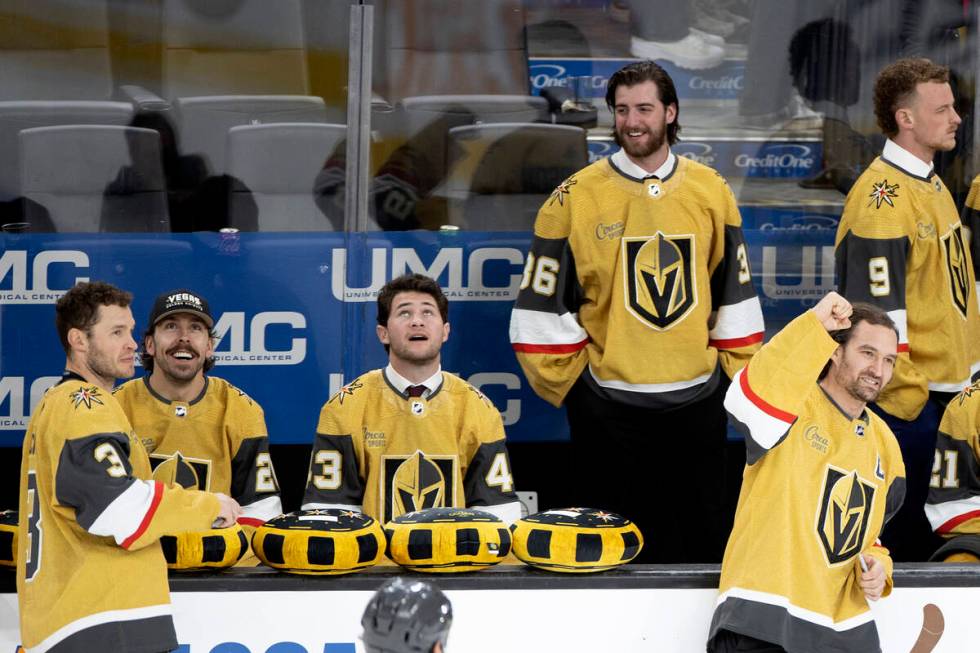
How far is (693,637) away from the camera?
3.74 metres

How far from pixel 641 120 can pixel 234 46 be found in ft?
4.20

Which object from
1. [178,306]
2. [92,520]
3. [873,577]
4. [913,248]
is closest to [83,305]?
[92,520]

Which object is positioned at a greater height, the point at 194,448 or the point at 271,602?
the point at 194,448

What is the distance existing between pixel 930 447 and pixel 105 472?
263cm

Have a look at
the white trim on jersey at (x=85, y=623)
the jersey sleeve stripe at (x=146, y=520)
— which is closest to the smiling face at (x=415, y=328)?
the jersey sleeve stripe at (x=146, y=520)

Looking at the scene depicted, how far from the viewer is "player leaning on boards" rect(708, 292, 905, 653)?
3473 mm

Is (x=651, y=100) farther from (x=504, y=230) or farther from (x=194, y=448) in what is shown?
(x=194, y=448)

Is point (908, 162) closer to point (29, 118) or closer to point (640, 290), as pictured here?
point (640, 290)

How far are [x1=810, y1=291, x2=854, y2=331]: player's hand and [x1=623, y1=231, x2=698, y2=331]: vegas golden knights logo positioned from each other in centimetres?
97

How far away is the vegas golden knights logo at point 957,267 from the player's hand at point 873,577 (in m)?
1.31

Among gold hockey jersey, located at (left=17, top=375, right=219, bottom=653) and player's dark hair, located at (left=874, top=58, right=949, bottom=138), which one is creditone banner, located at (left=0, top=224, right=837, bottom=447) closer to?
player's dark hair, located at (left=874, top=58, right=949, bottom=138)

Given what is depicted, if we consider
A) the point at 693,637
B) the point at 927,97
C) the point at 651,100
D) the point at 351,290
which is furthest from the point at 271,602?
the point at 927,97

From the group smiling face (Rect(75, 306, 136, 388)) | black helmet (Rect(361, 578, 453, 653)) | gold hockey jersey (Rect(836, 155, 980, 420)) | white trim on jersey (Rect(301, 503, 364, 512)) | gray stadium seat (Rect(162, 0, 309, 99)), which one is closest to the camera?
black helmet (Rect(361, 578, 453, 653))

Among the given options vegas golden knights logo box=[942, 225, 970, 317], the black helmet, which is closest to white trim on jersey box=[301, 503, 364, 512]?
vegas golden knights logo box=[942, 225, 970, 317]
